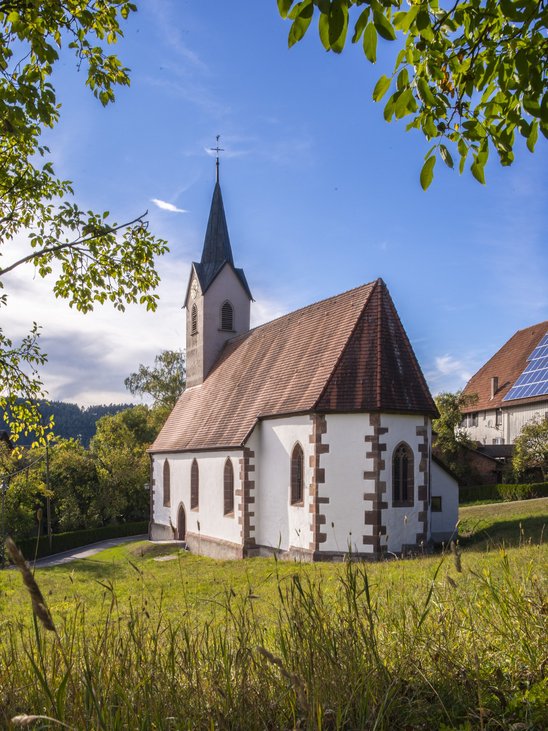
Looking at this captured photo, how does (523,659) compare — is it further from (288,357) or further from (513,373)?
(513,373)

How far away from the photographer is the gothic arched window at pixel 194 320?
113 feet

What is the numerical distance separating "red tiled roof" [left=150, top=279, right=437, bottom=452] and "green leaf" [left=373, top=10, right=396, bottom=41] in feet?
54.0

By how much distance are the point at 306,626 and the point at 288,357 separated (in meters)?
21.2

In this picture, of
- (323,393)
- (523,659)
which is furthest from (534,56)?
(323,393)

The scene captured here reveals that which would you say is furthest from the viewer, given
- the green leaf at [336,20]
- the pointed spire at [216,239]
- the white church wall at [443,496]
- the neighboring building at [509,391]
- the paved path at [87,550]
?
the neighboring building at [509,391]

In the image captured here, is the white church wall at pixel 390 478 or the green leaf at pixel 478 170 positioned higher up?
the green leaf at pixel 478 170

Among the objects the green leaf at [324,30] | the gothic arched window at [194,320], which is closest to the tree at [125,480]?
the gothic arched window at [194,320]

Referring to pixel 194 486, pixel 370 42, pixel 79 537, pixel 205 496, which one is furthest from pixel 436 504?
pixel 79 537

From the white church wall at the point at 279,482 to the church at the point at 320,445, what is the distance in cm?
4

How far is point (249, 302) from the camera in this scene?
34.2 meters

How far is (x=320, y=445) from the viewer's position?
20.4 metres

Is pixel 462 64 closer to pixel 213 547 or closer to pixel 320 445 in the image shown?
pixel 320 445

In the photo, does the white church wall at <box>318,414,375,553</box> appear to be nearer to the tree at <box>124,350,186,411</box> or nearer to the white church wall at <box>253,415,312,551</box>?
the white church wall at <box>253,415,312,551</box>

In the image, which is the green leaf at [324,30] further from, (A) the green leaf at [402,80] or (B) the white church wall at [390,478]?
(B) the white church wall at [390,478]
